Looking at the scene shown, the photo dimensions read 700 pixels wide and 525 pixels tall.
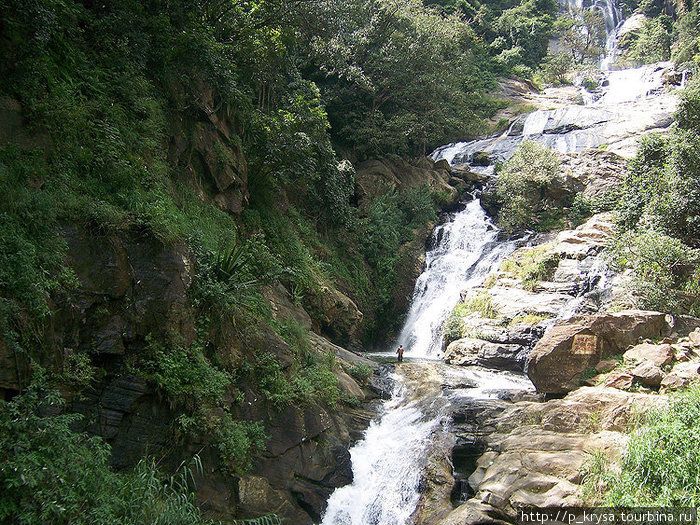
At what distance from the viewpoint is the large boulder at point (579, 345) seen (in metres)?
10.5

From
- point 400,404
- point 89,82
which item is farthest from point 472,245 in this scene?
point 89,82

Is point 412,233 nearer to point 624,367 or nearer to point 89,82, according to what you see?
point 624,367

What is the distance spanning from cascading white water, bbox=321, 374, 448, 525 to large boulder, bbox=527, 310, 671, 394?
7.69 ft

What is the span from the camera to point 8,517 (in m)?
4.05

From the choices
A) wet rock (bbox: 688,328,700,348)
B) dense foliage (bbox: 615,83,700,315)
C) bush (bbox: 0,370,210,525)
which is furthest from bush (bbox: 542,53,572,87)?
bush (bbox: 0,370,210,525)

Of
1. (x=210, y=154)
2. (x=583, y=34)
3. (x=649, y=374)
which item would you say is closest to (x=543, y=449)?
(x=649, y=374)

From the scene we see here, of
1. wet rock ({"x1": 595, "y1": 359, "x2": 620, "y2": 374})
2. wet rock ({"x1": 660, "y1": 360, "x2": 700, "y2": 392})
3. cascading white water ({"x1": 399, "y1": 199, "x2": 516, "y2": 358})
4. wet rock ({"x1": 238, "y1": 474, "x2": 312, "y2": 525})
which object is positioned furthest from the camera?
cascading white water ({"x1": 399, "y1": 199, "x2": 516, "y2": 358})

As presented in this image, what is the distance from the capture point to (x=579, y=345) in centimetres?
1066

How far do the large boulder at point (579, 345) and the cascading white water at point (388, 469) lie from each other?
2344 mm

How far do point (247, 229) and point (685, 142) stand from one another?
1575cm

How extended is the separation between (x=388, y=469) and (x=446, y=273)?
13.5 m

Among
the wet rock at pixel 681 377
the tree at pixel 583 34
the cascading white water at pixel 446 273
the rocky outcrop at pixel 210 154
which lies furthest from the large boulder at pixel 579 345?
the tree at pixel 583 34

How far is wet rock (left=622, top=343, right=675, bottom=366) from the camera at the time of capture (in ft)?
31.4

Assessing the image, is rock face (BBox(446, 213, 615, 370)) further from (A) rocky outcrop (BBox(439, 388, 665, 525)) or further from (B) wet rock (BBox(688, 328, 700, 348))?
(A) rocky outcrop (BBox(439, 388, 665, 525))
